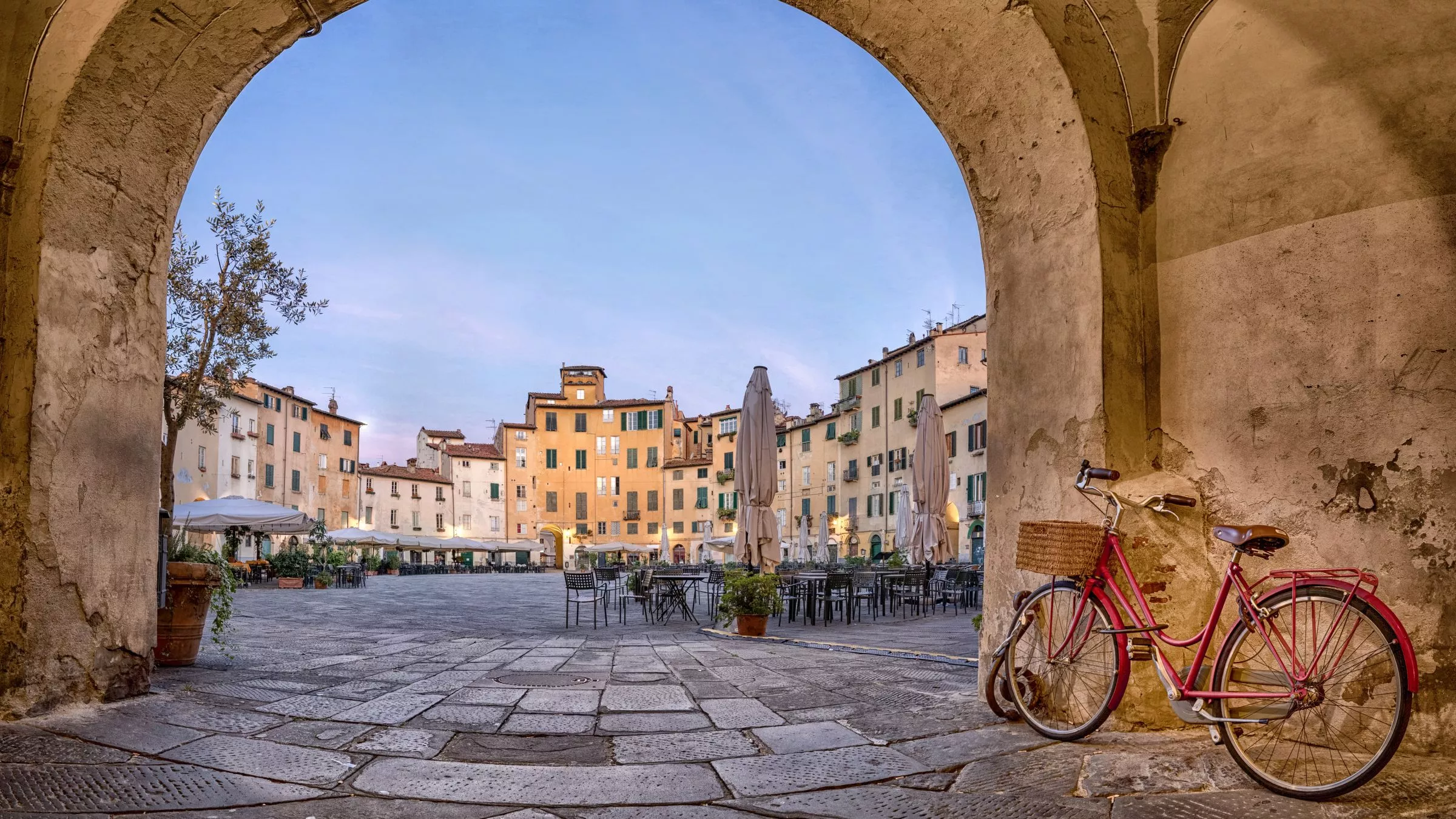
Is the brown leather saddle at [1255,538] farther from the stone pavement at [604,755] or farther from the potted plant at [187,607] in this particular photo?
the potted plant at [187,607]

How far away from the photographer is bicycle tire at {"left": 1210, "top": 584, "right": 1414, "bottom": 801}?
255 centimetres

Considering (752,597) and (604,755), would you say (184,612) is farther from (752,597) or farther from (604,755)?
(752,597)

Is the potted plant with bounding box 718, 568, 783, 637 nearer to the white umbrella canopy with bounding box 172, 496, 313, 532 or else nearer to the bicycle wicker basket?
the bicycle wicker basket

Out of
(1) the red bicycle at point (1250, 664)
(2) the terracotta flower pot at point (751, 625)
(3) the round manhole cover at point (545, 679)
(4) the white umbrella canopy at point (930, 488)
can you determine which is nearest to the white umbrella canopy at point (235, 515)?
(2) the terracotta flower pot at point (751, 625)

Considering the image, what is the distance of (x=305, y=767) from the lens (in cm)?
315

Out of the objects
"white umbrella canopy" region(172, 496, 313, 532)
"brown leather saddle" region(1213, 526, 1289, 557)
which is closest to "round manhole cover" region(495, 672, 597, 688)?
"brown leather saddle" region(1213, 526, 1289, 557)

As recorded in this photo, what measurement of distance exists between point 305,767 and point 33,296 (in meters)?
2.51

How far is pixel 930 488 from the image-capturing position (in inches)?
567

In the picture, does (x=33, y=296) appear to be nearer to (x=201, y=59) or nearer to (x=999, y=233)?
(x=201, y=59)

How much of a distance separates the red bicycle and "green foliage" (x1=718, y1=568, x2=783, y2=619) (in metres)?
5.20

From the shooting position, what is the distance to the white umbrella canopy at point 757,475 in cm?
1122

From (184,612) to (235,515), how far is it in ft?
45.7

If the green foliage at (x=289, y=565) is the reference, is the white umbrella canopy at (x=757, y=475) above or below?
→ above

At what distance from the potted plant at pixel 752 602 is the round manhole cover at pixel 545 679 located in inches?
135
